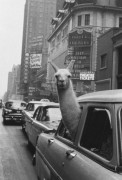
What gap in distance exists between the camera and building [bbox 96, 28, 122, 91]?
28.5m

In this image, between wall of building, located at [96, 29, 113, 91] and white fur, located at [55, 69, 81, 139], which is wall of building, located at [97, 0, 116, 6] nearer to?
wall of building, located at [96, 29, 113, 91]

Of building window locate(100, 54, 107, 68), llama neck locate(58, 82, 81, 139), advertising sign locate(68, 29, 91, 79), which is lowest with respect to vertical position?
llama neck locate(58, 82, 81, 139)

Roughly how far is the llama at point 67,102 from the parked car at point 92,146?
0.39 feet

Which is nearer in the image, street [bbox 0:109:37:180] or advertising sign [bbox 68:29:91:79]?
street [bbox 0:109:37:180]

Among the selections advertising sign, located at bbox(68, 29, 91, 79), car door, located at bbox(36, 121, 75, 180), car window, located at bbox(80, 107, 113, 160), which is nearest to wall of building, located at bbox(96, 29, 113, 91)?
advertising sign, located at bbox(68, 29, 91, 79)

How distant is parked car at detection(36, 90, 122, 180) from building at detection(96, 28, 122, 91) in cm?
2409

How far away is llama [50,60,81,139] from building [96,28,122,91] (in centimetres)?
2372

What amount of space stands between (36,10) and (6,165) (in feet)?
587

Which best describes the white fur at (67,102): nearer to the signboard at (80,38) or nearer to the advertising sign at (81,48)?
the advertising sign at (81,48)

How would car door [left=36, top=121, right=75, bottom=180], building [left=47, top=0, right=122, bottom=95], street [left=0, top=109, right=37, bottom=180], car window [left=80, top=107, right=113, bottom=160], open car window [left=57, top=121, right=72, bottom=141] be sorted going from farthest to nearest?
building [left=47, top=0, right=122, bottom=95] < street [left=0, top=109, right=37, bottom=180] < open car window [left=57, top=121, right=72, bottom=141] < car door [left=36, top=121, right=75, bottom=180] < car window [left=80, top=107, right=113, bottom=160]

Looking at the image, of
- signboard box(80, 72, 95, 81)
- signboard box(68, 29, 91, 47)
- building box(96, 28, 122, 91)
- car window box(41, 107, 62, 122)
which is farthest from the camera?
signboard box(68, 29, 91, 47)

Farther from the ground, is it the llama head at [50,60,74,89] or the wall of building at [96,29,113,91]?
the wall of building at [96,29,113,91]

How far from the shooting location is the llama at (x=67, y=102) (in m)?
4.05

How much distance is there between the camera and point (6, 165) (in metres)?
8.49
